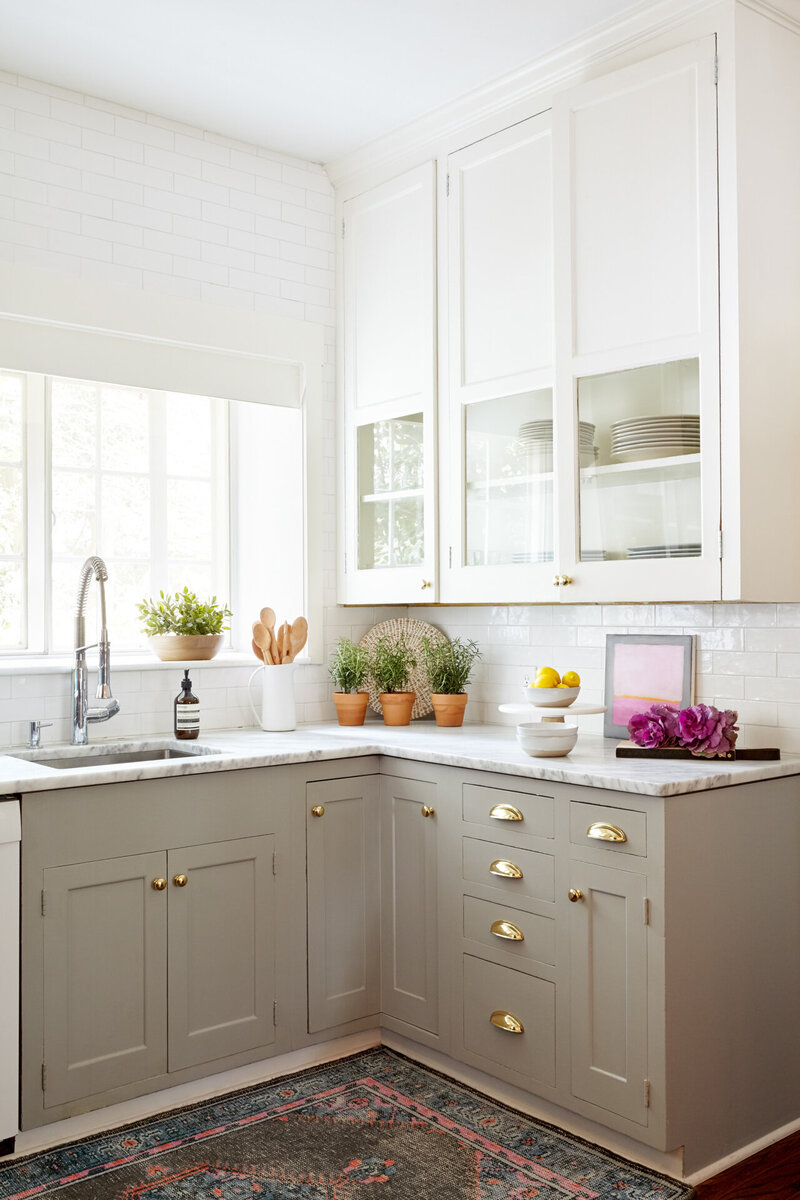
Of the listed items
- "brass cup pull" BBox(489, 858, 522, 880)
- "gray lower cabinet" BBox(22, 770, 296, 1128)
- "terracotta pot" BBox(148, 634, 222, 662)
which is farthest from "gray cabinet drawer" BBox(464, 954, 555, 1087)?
"terracotta pot" BBox(148, 634, 222, 662)

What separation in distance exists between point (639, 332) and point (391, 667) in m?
1.44

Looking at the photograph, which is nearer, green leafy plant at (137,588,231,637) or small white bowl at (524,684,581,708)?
small white bowl at (524,684,581,708)

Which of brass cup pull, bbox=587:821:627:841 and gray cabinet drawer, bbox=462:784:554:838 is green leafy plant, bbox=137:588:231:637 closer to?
gray cabinet drawer, bbox=462:784:554:838

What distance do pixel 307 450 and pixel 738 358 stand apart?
1.65 metres

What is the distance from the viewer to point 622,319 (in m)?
2.85

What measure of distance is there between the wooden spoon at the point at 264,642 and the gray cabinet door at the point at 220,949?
0.74m

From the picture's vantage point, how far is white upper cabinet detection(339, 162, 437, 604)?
3508 mm

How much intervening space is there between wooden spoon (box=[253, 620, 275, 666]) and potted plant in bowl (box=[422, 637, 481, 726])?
0.56 metres

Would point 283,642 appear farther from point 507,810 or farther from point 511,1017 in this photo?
point 511,1017

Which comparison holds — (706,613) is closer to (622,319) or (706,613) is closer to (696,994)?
(622,319)

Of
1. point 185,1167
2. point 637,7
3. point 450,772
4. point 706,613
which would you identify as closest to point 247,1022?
point 185,1167

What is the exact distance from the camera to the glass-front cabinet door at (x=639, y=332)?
267cm

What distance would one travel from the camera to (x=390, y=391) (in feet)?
12.0

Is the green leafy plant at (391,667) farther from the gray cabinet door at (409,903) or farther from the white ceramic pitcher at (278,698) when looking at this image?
the gray cabinet door at (409,903)
